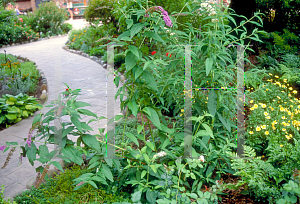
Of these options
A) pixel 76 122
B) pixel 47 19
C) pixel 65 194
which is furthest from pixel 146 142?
pixel 47 19

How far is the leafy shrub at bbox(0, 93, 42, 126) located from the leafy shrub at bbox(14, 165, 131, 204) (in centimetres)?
223

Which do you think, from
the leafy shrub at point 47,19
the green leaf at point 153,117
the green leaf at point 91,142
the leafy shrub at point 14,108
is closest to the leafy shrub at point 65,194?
the green leaf at point 91,142

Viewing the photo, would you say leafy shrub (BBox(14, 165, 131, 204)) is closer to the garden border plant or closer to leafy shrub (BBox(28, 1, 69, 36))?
the garden border plant

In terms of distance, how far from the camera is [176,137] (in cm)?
211

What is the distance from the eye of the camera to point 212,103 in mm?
2029

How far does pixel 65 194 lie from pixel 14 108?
2782 mm

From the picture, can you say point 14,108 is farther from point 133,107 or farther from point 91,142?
point 133,107

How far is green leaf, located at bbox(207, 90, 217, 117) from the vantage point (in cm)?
201

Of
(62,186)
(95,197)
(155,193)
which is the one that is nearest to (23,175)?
(62,186)

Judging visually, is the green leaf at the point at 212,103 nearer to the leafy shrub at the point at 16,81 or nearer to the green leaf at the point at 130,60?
the green leaf at the point at 130,60

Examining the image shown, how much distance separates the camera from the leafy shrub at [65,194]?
1879mm

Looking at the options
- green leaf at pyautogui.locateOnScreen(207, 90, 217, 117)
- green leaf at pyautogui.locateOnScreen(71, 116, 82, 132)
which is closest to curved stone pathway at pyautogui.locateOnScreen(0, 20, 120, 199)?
green leaf at pyautogui.locateOnScreen(71, 116, 82, 132)

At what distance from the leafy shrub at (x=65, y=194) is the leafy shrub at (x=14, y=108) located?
2.23m

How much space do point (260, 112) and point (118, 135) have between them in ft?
5.70
